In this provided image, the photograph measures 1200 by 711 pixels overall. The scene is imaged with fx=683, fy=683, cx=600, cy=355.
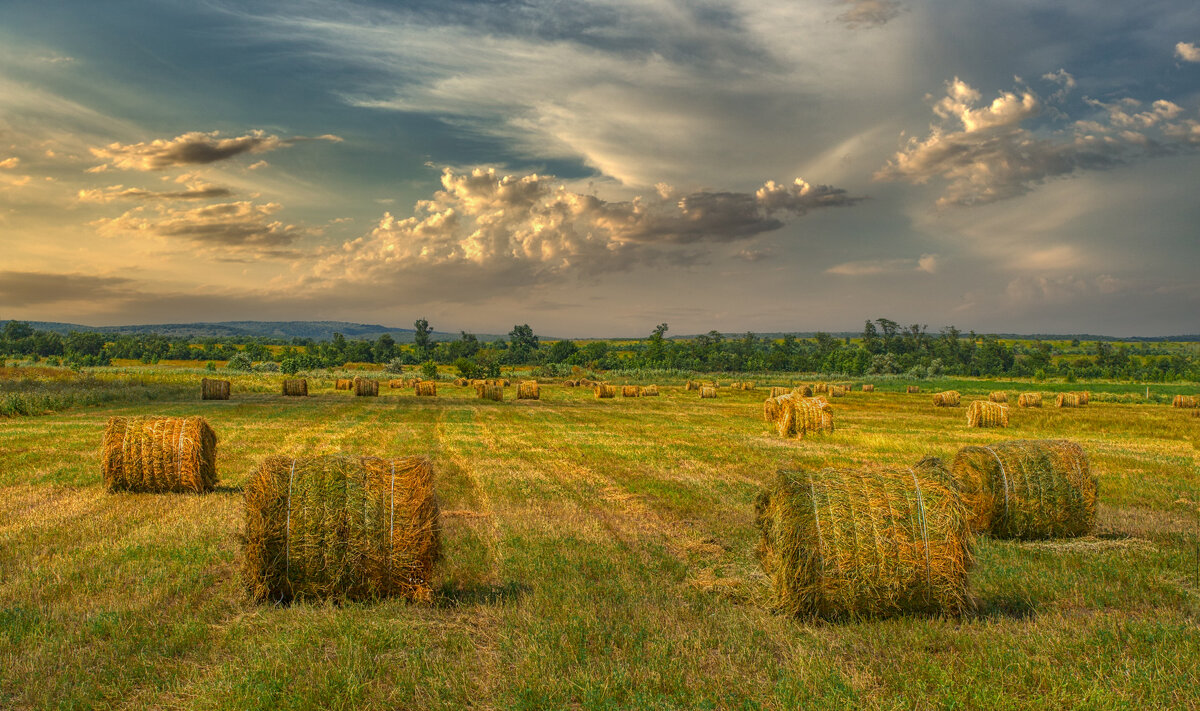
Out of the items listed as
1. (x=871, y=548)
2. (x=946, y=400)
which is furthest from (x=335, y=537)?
(x=946, y=400)

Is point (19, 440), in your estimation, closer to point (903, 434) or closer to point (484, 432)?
point (484, 432)

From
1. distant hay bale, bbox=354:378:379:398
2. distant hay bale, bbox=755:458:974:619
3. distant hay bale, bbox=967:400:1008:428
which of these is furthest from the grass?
distant hay bale, bbox=354:378:379:398

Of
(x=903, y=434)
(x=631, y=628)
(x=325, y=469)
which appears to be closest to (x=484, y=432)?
(x=903, y=434)

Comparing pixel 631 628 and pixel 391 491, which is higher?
pixel 391 491

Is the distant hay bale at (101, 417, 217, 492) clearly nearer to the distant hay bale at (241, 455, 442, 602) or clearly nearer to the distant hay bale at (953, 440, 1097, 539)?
the distant hay bale at (241, 455, 442, 602)

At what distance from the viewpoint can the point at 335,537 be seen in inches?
318

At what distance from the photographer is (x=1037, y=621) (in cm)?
759

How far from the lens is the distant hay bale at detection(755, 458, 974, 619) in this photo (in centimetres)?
775

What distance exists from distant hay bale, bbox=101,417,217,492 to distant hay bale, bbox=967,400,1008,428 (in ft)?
104

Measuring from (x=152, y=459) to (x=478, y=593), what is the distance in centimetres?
1019

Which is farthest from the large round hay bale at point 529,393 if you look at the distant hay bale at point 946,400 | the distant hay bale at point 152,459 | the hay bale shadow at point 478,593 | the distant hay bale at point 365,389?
the hay bale shadow at point 478,593

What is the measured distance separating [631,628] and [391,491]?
3.31 metres

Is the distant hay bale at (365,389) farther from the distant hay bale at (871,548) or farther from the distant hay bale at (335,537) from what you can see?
the distant hay bale at (871,548)

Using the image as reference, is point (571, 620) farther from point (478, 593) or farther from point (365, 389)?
point (365, 389)
